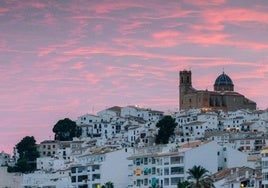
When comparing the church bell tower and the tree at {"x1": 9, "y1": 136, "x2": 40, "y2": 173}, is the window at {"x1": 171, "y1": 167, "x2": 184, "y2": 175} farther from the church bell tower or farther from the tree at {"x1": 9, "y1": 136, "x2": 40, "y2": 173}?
the church bell tower

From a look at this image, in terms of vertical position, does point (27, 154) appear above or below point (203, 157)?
above

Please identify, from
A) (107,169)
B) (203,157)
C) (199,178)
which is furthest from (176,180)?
(107,169)

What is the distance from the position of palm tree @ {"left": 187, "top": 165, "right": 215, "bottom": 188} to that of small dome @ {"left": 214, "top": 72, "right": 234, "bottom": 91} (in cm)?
8645

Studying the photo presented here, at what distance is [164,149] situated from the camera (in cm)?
9812

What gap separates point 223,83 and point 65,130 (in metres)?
37.8

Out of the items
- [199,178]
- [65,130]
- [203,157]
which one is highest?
[65,130]

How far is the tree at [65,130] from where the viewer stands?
466ft

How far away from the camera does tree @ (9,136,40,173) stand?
129m

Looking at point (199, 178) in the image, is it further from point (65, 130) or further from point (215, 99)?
point (215, 99)

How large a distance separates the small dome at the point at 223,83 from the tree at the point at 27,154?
44.0 m

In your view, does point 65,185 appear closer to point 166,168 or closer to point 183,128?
point 166,168

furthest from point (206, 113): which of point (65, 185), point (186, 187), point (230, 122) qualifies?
point (186, 187)

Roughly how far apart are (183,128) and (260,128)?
10.2 metres

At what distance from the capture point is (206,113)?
140 meters
